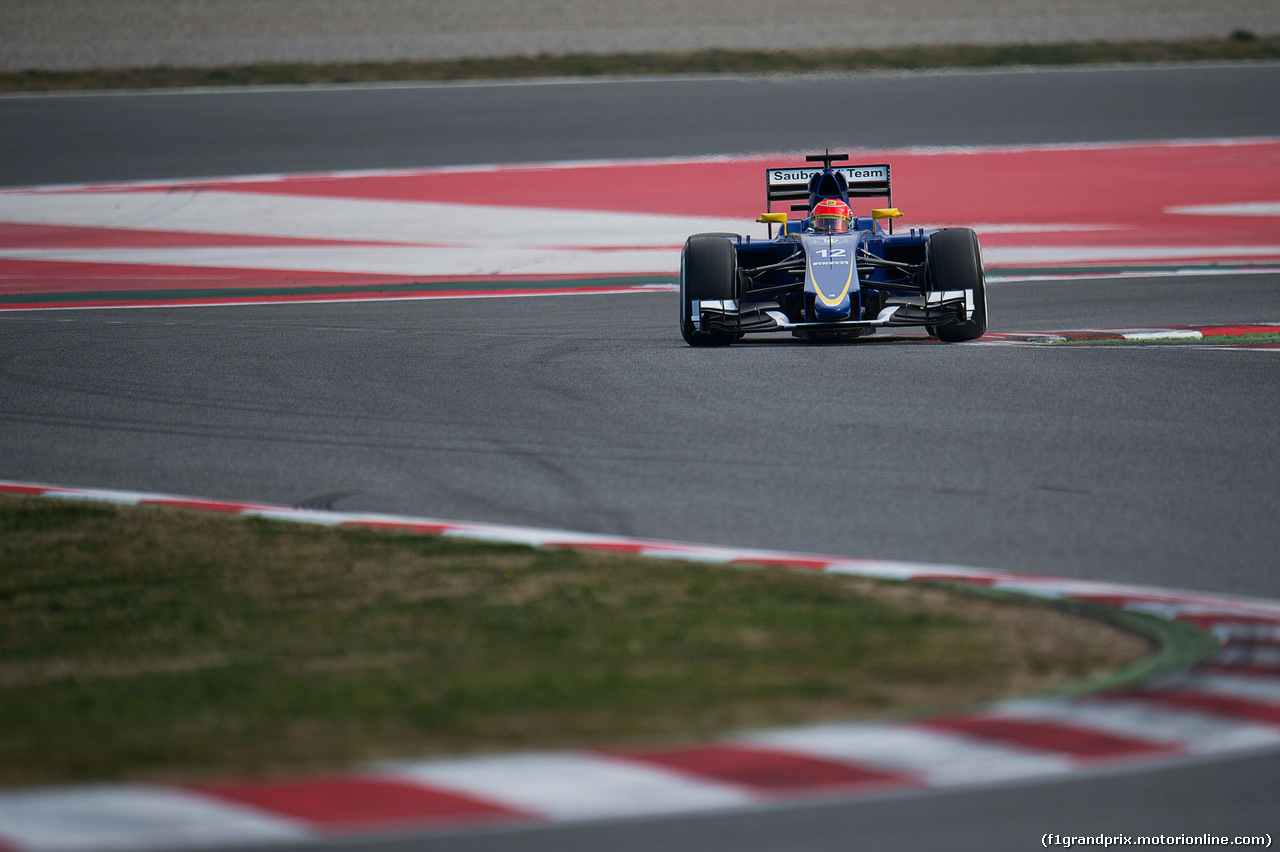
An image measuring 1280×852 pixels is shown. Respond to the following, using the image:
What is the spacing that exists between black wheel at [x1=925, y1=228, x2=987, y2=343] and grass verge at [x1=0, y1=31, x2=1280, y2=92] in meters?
15.5

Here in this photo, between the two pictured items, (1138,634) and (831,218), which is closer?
(1138,634)

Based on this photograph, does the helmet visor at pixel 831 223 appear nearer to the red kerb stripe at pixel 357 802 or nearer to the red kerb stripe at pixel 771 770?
the red kerb stripe at pixel 771 770

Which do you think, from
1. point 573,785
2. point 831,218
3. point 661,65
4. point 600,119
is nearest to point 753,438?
point 831,218

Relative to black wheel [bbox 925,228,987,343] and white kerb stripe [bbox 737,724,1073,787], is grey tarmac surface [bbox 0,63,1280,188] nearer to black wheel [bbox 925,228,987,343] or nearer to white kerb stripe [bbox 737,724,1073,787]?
black wheel [bbox 925,228,987,343]

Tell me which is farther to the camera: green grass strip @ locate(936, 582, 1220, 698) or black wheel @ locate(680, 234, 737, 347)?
black wheel @ locate(680, 234, 737, 347)

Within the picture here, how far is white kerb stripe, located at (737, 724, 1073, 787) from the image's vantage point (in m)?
3.54

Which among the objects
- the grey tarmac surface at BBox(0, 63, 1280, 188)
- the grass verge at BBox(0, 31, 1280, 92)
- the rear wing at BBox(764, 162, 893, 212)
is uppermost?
the grass verge at BBox(0, 31, 1280, 92)

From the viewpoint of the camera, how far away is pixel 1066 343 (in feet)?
35.9

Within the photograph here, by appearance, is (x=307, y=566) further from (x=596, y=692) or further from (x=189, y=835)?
(x=189, y=835)

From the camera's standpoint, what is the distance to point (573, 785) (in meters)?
3.50

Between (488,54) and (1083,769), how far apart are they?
28.1 m

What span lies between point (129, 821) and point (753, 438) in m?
4.89
